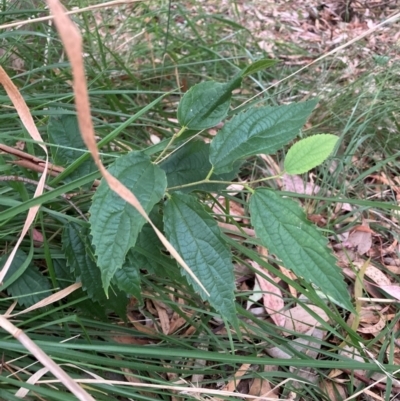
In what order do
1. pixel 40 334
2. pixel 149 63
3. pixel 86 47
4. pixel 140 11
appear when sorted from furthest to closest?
pixel 140 11
pixel 149 63
pixel 86 47
pixel 40 334

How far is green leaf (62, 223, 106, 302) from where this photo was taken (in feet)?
2.33

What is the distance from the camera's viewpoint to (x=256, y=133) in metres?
0.62

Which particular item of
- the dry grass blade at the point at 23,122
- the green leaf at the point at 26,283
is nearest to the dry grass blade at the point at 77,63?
the dry grass blade at the point at 23,122

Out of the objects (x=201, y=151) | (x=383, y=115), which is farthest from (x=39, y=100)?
(x=383, y=115)

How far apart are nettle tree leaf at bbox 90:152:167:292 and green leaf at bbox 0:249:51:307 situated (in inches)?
9.7

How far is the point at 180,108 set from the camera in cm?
62

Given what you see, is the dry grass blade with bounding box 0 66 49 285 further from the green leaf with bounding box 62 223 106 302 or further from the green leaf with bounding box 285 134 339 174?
the green leaf with bounding box 285 134 339 174

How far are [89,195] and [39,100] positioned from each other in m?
0.28

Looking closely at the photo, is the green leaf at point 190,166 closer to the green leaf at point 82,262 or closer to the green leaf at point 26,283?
the green leaf at point 82,262

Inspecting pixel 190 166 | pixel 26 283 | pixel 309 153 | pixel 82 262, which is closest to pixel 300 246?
pixel 309 153

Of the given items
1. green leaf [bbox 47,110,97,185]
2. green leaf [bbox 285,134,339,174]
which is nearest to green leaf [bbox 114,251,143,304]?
green leaf [bbox 47,110,97,185]

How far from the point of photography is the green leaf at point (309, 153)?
0.57m

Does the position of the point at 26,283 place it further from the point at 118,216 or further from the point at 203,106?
the point at 203,106

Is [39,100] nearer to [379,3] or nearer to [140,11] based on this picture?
[140,11]
